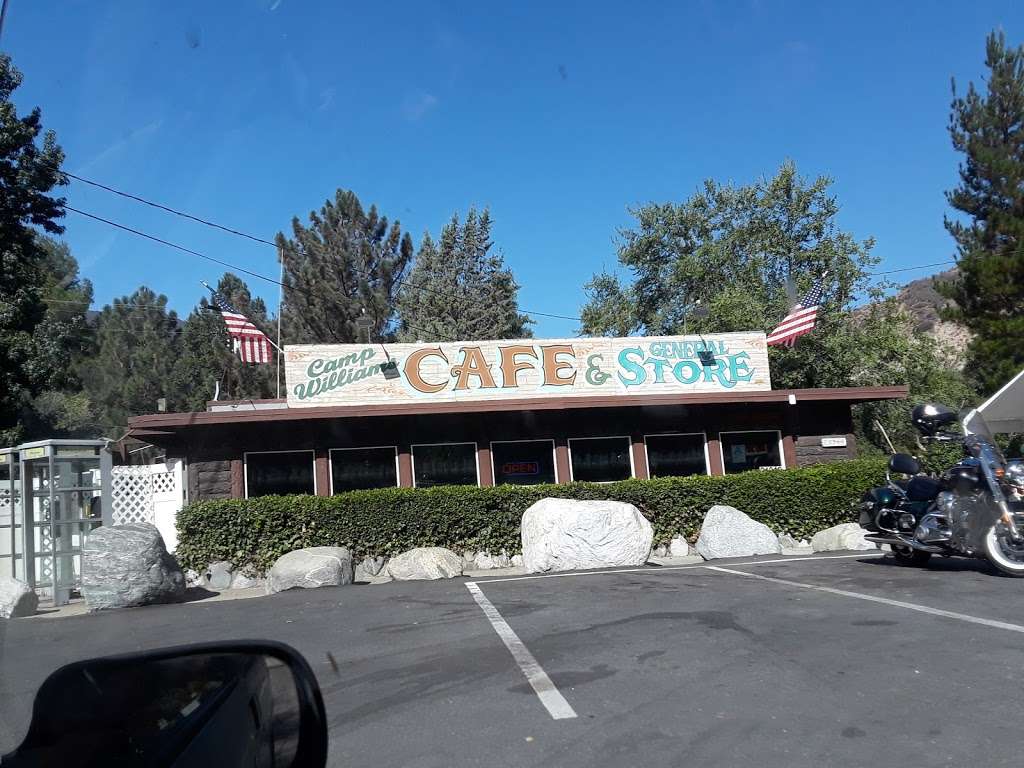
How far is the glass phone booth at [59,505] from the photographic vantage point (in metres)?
11.7

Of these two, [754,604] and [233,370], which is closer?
[754,604]

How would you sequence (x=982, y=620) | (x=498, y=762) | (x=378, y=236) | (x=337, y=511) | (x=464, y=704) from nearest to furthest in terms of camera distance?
1. (x=498, y=762)
2. (x=464, y=704)
3. (x=982, y=620)
4. (x=337, y=511)
5. (x=378, y=236)

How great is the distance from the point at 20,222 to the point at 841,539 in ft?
67.1

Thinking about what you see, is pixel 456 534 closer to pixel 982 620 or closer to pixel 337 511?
pixel 337 511

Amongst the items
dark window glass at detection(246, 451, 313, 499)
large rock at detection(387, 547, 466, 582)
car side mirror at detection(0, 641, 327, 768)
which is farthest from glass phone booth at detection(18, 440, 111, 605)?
car side mirror at detection(0, 641, 327, 768)

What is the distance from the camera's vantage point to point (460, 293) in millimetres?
35938

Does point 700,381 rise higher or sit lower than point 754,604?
higher

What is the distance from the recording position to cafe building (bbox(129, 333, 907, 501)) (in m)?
15.3

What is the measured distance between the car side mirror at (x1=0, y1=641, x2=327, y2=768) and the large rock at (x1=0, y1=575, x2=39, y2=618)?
31.2 feet

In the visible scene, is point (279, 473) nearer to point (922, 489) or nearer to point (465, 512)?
point (465, 512)

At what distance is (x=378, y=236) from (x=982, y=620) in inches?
1215

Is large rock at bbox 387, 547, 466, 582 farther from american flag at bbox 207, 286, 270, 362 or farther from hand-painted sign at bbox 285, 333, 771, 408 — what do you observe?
american flag at bbox 207, 286, 270, 362

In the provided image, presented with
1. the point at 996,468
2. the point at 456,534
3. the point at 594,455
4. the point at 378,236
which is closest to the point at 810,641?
the point at 996,468

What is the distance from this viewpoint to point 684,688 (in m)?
5.32
